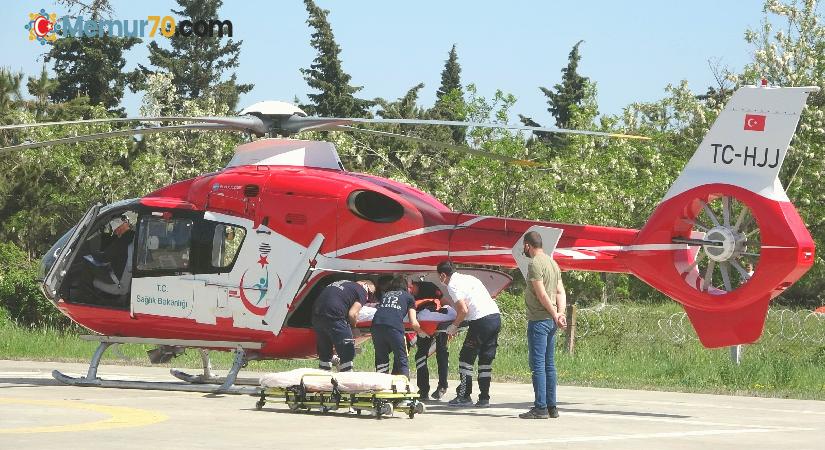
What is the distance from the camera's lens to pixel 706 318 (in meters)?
16.5

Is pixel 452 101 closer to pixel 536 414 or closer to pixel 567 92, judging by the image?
pixel 567 92

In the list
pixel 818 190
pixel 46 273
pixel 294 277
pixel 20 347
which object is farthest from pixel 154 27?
pixel 818 190

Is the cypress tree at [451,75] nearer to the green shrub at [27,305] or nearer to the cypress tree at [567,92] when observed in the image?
the cypress tree at [567,92]

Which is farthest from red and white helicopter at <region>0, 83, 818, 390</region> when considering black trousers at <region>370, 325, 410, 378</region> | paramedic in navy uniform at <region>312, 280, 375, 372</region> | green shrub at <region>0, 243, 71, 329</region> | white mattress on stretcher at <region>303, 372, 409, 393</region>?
green shrub at <region>0, 243, 71, 329</region>

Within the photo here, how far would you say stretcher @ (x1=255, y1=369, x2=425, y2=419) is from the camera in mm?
14547

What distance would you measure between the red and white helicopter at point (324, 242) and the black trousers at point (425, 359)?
963 mm

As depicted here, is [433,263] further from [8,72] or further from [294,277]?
[8,72]

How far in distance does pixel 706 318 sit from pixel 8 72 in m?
40.2

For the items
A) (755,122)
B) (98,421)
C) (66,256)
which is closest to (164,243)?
(66,256)

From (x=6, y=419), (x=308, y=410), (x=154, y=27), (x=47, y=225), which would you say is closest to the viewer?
(x=6, y=419)

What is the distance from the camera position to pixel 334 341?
17.1 m

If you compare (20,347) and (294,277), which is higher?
(294,277)

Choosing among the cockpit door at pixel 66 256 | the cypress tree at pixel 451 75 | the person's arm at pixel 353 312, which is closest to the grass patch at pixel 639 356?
the cockpit door at pixel 66 256

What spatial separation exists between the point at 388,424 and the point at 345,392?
107 cm
